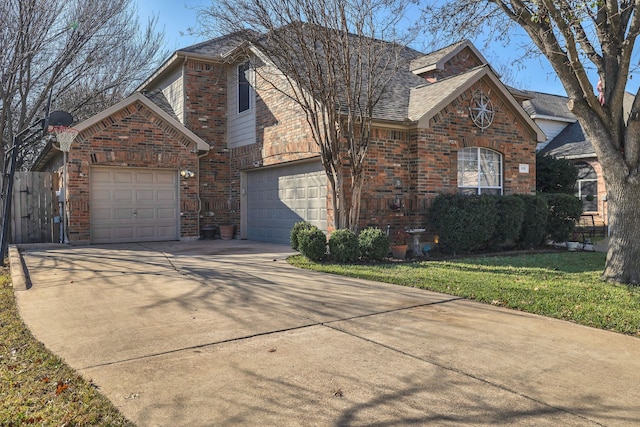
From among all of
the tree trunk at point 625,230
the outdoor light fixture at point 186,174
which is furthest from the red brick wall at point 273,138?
the tree trunk at point 625,230

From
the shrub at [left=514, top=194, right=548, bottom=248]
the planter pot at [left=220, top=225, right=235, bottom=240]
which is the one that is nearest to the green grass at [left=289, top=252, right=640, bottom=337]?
the shrub at [left=514, top=194, right=548, bottom=248]

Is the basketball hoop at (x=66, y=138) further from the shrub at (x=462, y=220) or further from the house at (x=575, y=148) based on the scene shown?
the house at (x=575, y=148)

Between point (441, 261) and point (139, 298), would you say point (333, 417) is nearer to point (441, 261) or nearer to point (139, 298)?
point (139, 298)

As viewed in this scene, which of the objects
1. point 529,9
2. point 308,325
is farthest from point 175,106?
point 308,325

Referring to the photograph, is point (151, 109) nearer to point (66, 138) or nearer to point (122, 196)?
point (66, 138)

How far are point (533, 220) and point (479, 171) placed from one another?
74.4 inches

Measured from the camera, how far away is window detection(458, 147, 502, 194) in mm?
13164

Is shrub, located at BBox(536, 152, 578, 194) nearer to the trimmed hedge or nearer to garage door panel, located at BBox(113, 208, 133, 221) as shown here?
the trimmed hedge

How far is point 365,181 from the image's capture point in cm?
1184

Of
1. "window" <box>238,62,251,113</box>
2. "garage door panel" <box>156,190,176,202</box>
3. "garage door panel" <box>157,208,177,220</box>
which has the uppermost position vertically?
"window" <box>238,62,251,113</box>

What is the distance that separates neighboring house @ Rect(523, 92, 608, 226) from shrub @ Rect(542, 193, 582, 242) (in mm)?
6968

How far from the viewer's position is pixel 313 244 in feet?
33.3

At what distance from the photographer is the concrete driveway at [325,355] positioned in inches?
129

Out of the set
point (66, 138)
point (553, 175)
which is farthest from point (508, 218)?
point (66, 138)
